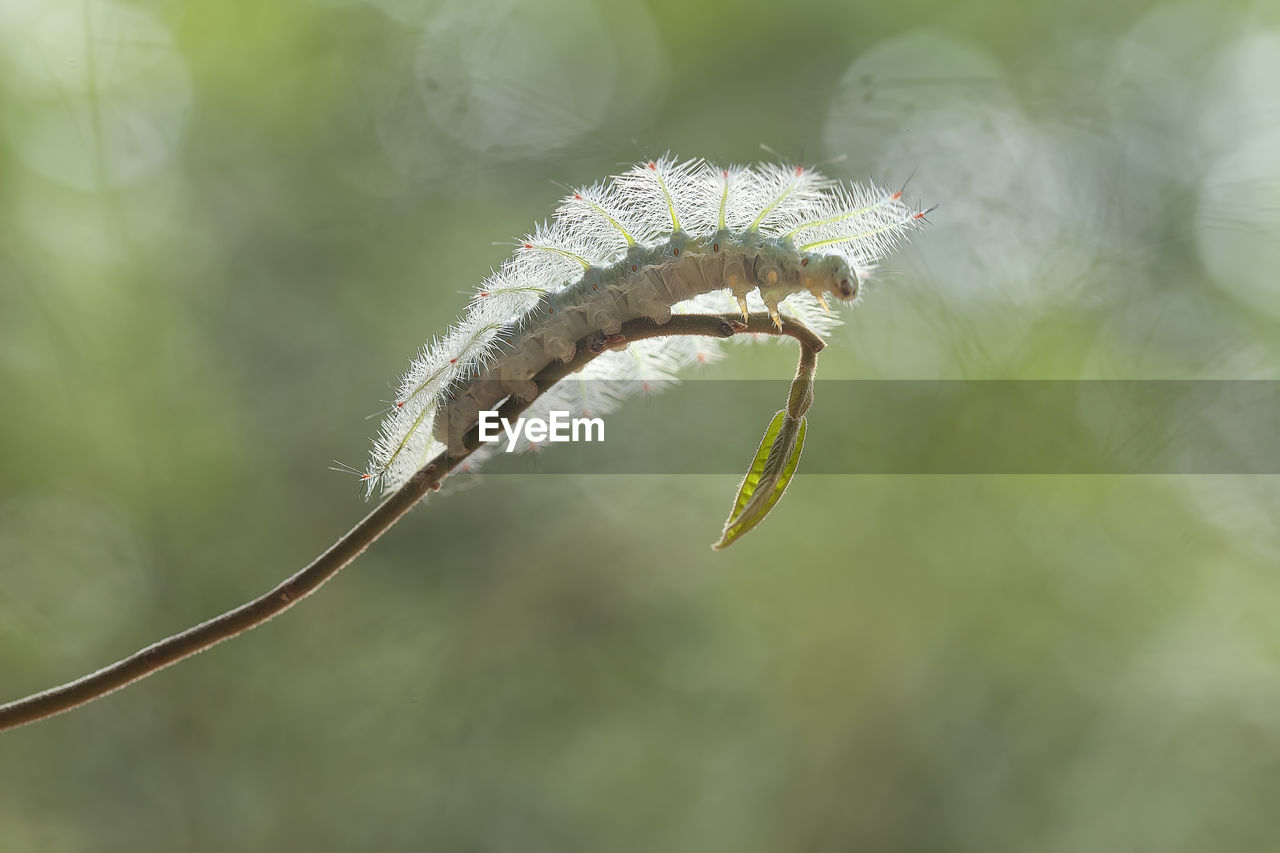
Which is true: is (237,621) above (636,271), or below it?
below

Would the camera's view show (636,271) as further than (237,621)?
Yes

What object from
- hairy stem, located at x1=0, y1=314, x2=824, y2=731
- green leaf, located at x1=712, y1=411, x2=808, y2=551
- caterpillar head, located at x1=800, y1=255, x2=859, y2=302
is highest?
caterpillar head, located at x1=800, y1=255, x2=859, y2=302

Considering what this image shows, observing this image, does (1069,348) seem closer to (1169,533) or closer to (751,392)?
(1169,533)

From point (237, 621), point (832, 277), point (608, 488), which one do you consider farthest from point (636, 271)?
point (608, 488)

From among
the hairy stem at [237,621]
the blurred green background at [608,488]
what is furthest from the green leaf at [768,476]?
the blurred green background at [608,488]

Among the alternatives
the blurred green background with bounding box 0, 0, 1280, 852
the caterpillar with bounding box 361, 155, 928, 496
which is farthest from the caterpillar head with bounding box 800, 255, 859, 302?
the blurred green background with bounding box 0, 0, 1280, 852

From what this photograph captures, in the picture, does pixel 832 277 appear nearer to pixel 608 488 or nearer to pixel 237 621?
pixel 237 621

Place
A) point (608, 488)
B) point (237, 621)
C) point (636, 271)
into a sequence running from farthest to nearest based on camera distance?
point (608, 488)
point (636, 271)
point (237, 621)

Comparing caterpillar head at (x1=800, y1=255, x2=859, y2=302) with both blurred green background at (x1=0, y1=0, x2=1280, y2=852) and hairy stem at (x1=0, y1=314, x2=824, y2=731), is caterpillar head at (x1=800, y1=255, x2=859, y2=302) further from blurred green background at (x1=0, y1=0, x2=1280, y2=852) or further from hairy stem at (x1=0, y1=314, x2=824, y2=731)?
blurred green background at (x1=0, y1=0, x2=1280, y2=852)
